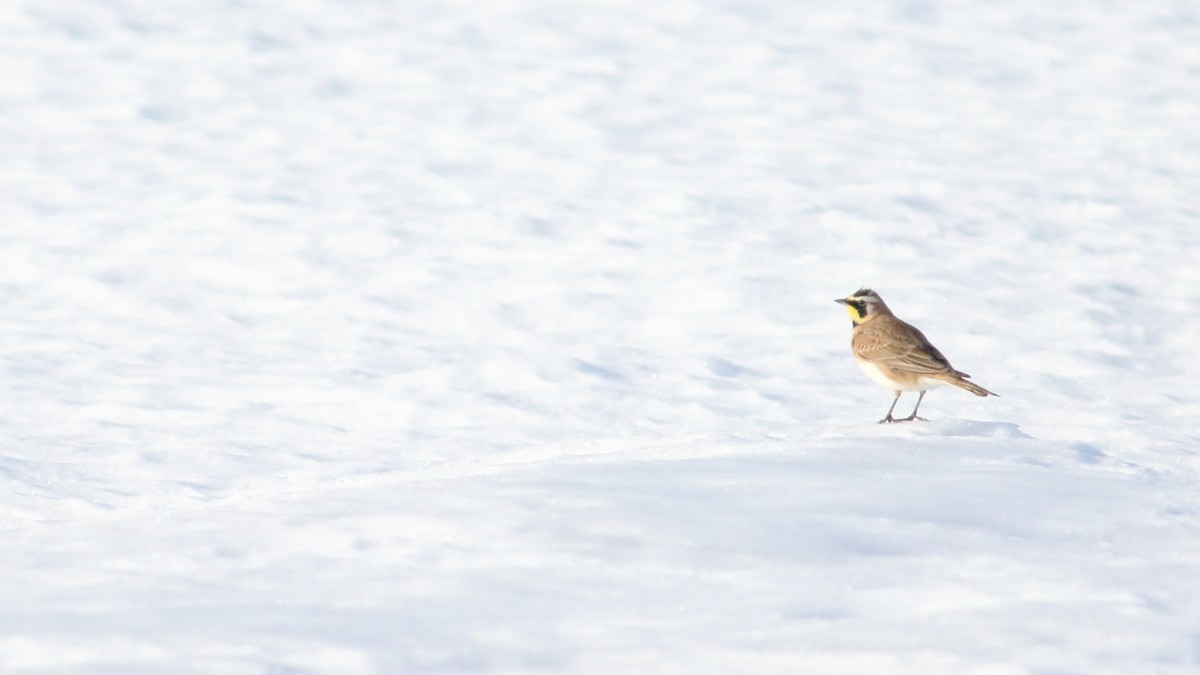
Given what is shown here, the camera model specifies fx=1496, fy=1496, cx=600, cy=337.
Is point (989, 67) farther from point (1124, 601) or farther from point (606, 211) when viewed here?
point (1124, 601)

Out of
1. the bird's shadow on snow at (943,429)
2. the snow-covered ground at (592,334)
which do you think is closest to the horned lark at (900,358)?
the bird's shadow on snow at (943,429)

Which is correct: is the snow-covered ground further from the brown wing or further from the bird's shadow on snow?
the brown wing

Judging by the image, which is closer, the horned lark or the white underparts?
the horned lark

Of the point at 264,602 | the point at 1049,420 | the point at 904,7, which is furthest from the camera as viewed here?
the point at 904,7

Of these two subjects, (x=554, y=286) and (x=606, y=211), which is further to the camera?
(x=606, y=211)

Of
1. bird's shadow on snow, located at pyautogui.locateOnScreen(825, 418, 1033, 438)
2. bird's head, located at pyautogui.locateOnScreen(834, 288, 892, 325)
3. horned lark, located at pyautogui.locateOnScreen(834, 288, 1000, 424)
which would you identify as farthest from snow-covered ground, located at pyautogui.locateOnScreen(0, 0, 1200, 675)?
bird's head, located at pyautogui.locateOnScreen(834, 288, 892, 325)

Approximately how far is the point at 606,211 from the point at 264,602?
8620 mm

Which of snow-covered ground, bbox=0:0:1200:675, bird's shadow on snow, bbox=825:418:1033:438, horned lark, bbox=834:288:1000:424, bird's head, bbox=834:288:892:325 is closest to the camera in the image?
snow-covered ground, bbox=0:0:1200:675

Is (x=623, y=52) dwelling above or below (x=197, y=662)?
above

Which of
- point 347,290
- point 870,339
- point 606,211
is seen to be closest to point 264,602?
point 870,339

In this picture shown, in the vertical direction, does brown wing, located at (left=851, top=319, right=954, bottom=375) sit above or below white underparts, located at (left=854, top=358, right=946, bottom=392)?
above

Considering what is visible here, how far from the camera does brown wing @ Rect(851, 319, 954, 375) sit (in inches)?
241

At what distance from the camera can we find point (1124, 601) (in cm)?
372

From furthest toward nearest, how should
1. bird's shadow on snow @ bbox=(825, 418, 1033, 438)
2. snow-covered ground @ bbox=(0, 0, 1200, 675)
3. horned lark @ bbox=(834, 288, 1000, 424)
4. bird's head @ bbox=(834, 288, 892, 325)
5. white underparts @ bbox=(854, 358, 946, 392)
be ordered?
bird's head @ bbox=(834, 288, 892, 325), white underparts @ bbox=(854, 358, 946, 392), horned lark @ bbox=(834, 288, 1000, 424), bird's shadow on snow @ bbox=(825, 418, 1033, 438), snow-covered ground @ bbox=(0, 0, 1200, 675)
